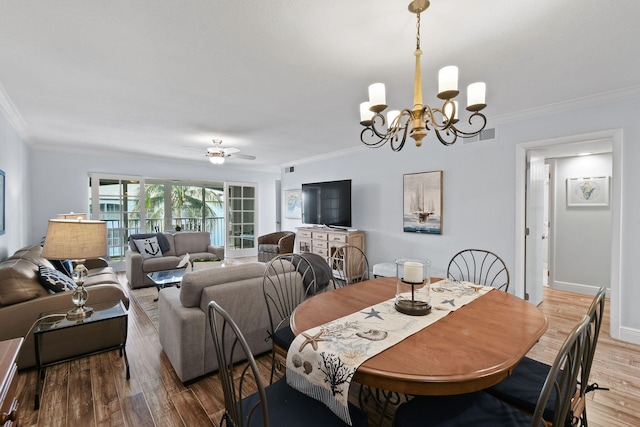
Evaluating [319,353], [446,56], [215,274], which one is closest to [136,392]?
[215,274]

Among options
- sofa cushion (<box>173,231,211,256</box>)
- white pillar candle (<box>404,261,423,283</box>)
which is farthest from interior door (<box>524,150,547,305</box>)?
sofa cushion (<box>173,231,211,256</box>)

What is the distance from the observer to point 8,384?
3.44ft

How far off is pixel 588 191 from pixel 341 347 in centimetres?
511

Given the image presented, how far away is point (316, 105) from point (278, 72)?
843 millimetres

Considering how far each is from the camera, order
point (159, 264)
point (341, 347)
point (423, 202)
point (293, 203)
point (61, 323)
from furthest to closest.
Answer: point (293, 203), point (159, 264), point (423, 202), point (61, 323), point (341, 347)

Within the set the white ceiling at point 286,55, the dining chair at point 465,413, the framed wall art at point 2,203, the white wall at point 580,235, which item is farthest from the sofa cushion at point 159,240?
the white wall at point 580,235

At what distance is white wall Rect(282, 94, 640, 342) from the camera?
2.82 m

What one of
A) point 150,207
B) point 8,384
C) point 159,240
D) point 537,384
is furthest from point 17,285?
point 150,207

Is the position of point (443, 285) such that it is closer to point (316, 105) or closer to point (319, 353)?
point (319, 353)

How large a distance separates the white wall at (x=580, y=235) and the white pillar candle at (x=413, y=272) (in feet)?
14.6

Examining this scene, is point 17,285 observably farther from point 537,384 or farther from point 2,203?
point 537,384

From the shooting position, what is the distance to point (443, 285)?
2164 millimetres

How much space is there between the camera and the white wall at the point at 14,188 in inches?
131

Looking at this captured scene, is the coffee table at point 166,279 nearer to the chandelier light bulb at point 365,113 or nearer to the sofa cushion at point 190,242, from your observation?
the sofa cushion at point 190,242
